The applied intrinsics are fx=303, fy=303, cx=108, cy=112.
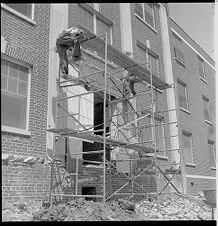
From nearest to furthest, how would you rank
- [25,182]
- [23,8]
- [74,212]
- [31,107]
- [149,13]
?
[74,212] → [25,182] → [31,107] → [23,8] → [149,13]

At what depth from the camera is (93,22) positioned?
12812 millimetres

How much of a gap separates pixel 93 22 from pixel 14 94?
18.7 feet

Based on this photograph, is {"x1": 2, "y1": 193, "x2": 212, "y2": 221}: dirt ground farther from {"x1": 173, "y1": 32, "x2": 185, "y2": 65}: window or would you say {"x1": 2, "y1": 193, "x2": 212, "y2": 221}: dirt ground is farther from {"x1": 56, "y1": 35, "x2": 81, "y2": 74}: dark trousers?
{"x1": 173, "y1": 32, "x2": 185, "y2": 65}: window

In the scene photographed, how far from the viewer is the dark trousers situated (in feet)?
30.2

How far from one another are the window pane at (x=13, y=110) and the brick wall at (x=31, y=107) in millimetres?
235

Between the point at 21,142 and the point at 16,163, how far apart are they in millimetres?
613

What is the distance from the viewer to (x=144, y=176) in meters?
13.2

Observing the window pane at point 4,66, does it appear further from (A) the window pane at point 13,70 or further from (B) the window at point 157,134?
(B) the window at point 157,134

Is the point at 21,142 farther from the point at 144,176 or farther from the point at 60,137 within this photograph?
the point at 144,176

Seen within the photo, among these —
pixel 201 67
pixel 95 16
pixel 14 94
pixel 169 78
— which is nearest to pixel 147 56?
pixel 169 78

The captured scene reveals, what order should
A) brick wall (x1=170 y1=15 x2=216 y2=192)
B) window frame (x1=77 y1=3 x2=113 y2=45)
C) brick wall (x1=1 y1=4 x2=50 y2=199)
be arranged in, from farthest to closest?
brick wall (x1=170 y1=15 x2=216 y2=192) < window frame (x1=77 y1=3 x2=113 y2=45) < brick wall (x1=1 y1=4 x2=50 y2=199)

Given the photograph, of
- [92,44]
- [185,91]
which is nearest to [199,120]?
[185,91]

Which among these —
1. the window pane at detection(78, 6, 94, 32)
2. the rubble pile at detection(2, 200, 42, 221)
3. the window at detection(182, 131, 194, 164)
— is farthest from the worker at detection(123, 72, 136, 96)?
the window at detection(182, 131, 194, 164)

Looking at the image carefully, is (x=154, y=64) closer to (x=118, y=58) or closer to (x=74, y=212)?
(x=118, y=58)
